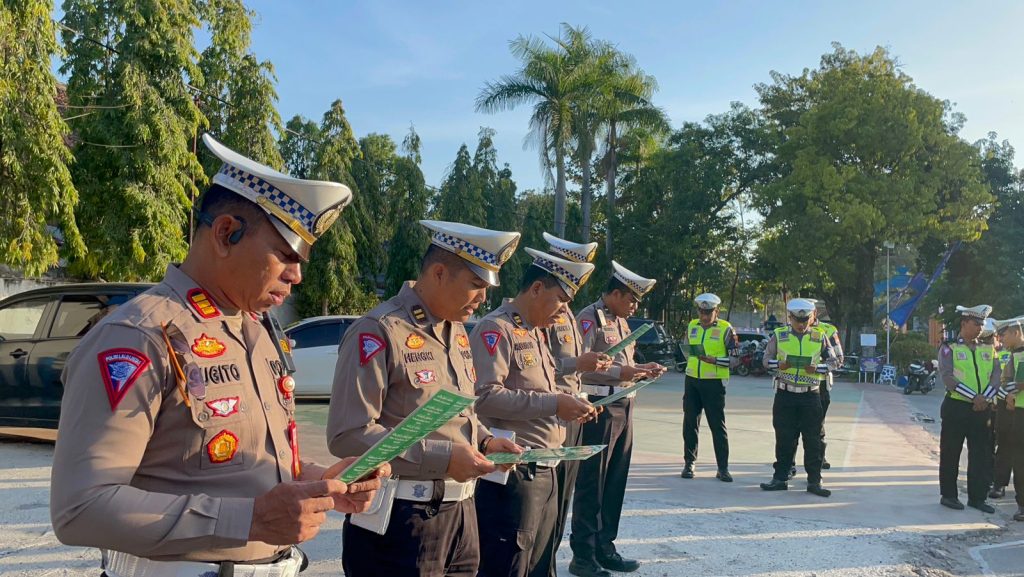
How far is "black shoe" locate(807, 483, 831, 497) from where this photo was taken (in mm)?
7328

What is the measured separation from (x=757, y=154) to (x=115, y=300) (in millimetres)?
27369

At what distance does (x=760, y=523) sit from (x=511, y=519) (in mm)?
3699

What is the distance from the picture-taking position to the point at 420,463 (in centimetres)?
258

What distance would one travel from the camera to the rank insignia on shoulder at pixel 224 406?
164cm

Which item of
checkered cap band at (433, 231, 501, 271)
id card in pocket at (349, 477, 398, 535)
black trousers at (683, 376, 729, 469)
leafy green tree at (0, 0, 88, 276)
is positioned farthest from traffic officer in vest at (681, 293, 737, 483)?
leafy green tree at (0, 0, 88, 276)

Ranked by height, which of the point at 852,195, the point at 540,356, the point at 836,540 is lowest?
the point at 836,540

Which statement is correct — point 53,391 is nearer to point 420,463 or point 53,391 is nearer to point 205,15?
point 420,463

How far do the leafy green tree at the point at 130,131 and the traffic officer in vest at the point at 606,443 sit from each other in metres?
8.53

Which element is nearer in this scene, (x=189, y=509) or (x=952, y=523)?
(x=189, y=509)

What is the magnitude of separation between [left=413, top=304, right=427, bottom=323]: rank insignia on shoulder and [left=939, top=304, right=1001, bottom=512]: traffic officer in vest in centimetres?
637

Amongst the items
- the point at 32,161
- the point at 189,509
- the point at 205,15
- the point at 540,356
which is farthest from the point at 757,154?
the point at 189,509

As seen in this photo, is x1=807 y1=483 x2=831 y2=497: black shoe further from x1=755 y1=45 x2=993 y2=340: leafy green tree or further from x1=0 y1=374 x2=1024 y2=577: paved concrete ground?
x1=755 y1=45 x2=993 y2=340: leafy green tree

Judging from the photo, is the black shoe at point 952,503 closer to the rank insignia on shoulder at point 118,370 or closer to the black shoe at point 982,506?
the black shoe at point 982,506

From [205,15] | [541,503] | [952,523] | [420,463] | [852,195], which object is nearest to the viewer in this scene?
[420,463]
